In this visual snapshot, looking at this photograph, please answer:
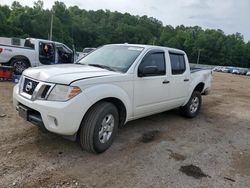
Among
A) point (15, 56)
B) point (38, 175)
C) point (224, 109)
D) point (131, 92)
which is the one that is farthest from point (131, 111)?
point (15, 56)

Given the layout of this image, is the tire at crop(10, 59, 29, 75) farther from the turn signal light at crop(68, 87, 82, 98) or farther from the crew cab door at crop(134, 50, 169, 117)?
the turn signal light at crop(68, 87, 82, 98)

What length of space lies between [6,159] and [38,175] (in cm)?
68

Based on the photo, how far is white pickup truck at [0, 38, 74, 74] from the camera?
38.0 feet

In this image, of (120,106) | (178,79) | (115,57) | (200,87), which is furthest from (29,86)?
(200,87)

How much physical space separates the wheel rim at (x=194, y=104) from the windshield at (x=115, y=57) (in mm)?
2523

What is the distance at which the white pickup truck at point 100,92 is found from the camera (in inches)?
158

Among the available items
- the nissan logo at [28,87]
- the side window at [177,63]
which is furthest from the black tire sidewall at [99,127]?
the side window at [177,63]

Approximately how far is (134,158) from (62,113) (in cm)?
139

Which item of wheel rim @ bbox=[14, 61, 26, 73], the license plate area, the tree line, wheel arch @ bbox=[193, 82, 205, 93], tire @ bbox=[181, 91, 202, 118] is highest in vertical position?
the tree line

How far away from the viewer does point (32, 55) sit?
40.3 ft

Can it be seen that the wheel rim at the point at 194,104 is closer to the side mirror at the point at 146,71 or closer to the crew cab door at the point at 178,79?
the crew cab door at the point at 178,79

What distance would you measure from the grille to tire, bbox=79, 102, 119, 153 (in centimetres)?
93

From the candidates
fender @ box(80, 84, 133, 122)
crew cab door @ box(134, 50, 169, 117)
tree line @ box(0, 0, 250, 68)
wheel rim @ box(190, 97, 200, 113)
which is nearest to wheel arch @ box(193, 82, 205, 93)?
wheel rim @ box(190, 97, 200, 113)

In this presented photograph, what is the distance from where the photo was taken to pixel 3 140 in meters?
4.73
